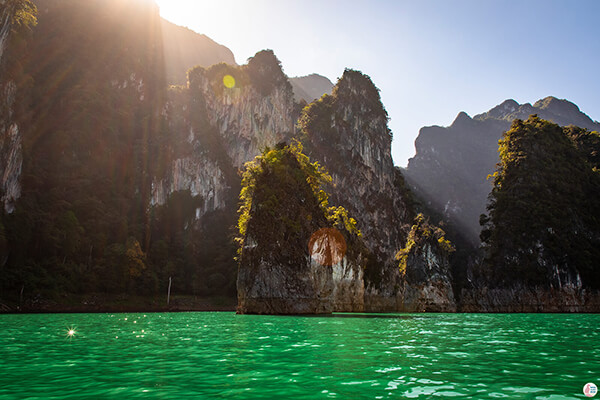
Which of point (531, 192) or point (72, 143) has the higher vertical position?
point (72, 143)

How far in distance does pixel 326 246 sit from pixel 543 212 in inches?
1920

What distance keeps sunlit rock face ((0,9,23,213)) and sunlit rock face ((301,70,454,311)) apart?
57.8 metres

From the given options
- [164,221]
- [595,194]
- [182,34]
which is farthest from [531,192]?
[182,34]

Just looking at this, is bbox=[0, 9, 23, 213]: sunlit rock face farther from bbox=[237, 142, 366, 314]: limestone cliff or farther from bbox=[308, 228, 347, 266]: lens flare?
bbox=[308, 228, 347, 266]: lens flare

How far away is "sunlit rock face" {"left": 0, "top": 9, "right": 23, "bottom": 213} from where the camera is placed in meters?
52.8

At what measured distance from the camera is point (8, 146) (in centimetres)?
5459

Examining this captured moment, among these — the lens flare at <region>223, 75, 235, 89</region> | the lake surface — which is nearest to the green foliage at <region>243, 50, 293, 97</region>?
the lens flare at <region>223, 75, 235, 89</region>

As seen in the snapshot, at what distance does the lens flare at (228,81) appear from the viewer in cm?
9919

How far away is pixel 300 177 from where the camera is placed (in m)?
43.6

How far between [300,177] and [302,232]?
705 cm

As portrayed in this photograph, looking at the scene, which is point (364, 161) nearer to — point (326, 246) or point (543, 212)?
point (543, 212)

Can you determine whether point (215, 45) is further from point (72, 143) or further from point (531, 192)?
point (531, 192)

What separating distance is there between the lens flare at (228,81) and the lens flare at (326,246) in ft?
220

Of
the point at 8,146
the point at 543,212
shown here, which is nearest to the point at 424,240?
the point at 543,212
